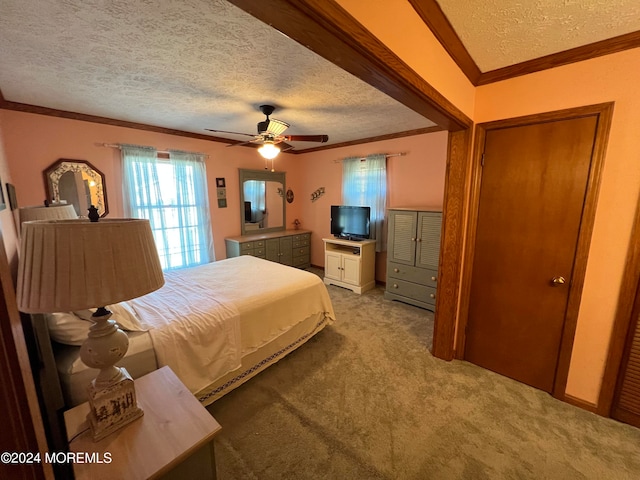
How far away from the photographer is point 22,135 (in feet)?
8.89

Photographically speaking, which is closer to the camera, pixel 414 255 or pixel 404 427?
pixel 404 427

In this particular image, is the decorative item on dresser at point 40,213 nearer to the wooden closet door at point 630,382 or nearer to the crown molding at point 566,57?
the crown molding at point 566,57

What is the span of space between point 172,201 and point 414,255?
3.54 metres

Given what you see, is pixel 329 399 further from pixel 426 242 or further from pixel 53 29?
pixel 53 29

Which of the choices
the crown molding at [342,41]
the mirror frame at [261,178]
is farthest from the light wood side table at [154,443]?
the mirror frame at [261,178]

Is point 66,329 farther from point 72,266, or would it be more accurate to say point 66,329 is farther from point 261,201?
point 261,201

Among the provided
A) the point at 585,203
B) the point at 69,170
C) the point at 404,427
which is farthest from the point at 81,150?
the point at 585,203

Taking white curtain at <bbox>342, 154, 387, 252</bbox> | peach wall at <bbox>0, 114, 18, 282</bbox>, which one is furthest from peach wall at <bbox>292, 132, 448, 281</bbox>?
peach wall at <bbox>0, 114, 18, 282</bbox>

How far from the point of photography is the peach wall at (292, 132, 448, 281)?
Answer: 3.69m

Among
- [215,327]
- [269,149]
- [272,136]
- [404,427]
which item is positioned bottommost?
[404,427]

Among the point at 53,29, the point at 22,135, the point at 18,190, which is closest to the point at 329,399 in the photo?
the point at 53,29

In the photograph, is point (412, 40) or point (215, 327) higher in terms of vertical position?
point (412, 40)

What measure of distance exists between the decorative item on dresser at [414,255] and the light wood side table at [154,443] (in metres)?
3.06

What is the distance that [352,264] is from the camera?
13.6 feet
